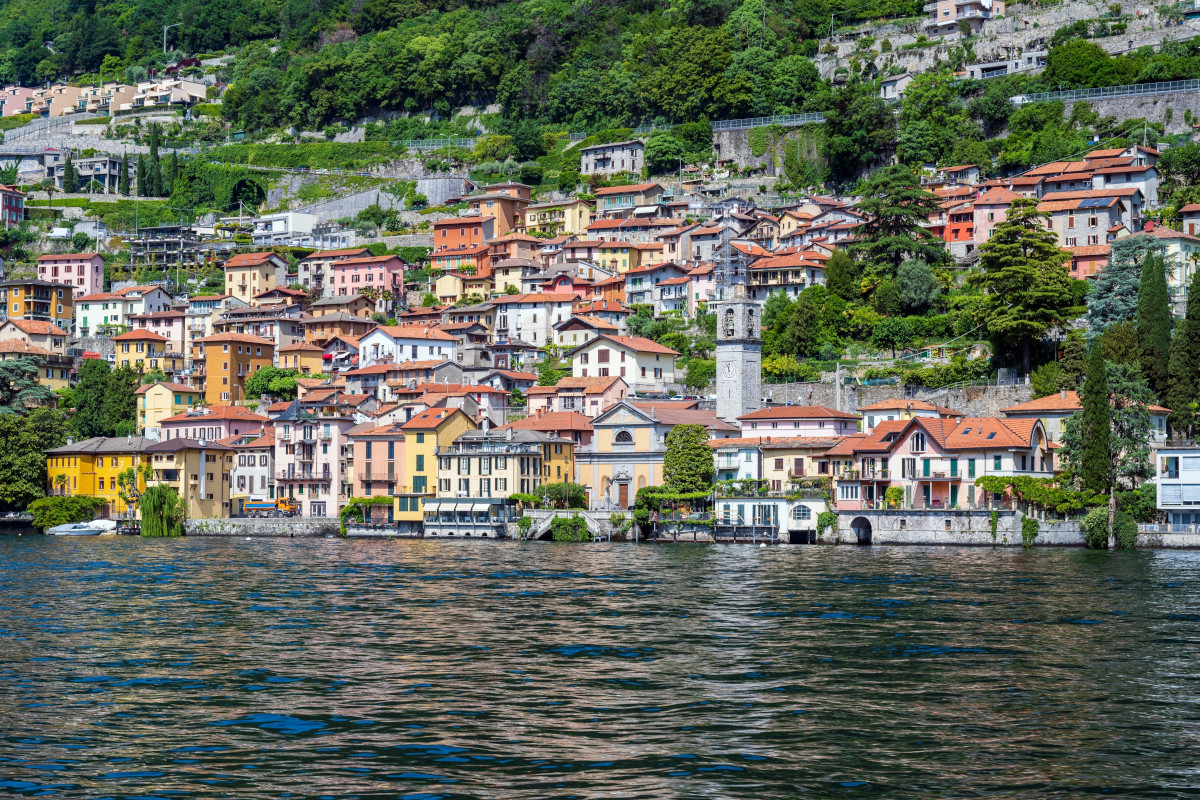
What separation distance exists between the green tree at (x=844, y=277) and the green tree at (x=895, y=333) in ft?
18.4

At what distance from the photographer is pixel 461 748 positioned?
74.9ft

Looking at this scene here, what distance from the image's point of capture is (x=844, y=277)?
87438mm

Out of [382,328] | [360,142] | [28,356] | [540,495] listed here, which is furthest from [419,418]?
[360,142]

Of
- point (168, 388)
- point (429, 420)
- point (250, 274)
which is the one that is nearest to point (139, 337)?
point (168, 388)

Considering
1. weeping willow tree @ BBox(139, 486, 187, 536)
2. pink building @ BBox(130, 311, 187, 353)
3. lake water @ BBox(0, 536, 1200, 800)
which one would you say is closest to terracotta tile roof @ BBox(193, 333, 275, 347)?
pink building @ BBox(130, 311, 187, 353)

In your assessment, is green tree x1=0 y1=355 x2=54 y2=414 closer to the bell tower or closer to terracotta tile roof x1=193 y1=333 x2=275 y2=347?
terracotta tile roof x1=193 y1=333 x2=275 y2=347

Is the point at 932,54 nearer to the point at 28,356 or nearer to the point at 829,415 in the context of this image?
the point at 829,415

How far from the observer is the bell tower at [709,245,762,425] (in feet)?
269

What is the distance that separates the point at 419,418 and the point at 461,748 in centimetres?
6156

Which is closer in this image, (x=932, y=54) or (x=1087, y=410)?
(x=1087, y=410)

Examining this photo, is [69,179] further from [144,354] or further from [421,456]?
[421,456]

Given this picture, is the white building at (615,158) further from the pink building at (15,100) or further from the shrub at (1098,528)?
the pink building at (15,100)

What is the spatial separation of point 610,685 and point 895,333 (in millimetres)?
56479

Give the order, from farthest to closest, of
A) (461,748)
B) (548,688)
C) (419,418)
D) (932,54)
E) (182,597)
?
1. (932,54)
2. (419,418)
3. (182,597)
4. (548,688)
5. (461,748)
